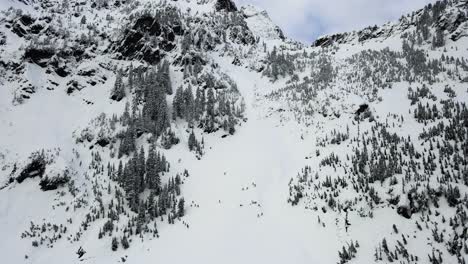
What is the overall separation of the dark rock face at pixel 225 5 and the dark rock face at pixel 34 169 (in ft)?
190

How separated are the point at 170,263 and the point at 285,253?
7526mm

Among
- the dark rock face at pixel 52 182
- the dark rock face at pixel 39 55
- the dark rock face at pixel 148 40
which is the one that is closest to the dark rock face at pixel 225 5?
the dark rock face at pixel 148 40

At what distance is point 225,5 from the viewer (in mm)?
81312

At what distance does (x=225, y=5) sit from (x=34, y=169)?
61.9 meters

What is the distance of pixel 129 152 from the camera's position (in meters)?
36.7

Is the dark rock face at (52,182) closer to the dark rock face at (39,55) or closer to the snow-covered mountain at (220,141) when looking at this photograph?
the snow-covered mountain at (220,141)

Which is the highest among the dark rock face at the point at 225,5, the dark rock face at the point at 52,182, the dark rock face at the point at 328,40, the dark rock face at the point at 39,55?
the dark rock face at the point at 225,5

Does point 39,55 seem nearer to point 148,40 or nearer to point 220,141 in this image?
point 148,40

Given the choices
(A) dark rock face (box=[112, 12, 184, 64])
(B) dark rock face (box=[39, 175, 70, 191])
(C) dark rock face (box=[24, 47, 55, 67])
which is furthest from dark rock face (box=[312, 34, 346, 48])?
(B) dark rock face (box=[39, 175, 70, 191])

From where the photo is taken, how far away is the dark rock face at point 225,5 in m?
79.7

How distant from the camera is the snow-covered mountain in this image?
62.0 ft

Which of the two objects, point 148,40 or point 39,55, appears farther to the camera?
point 148,40

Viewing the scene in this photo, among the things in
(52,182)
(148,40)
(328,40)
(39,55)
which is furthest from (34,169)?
(328,40)

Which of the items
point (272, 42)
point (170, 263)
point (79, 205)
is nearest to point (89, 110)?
point (79, 205)
